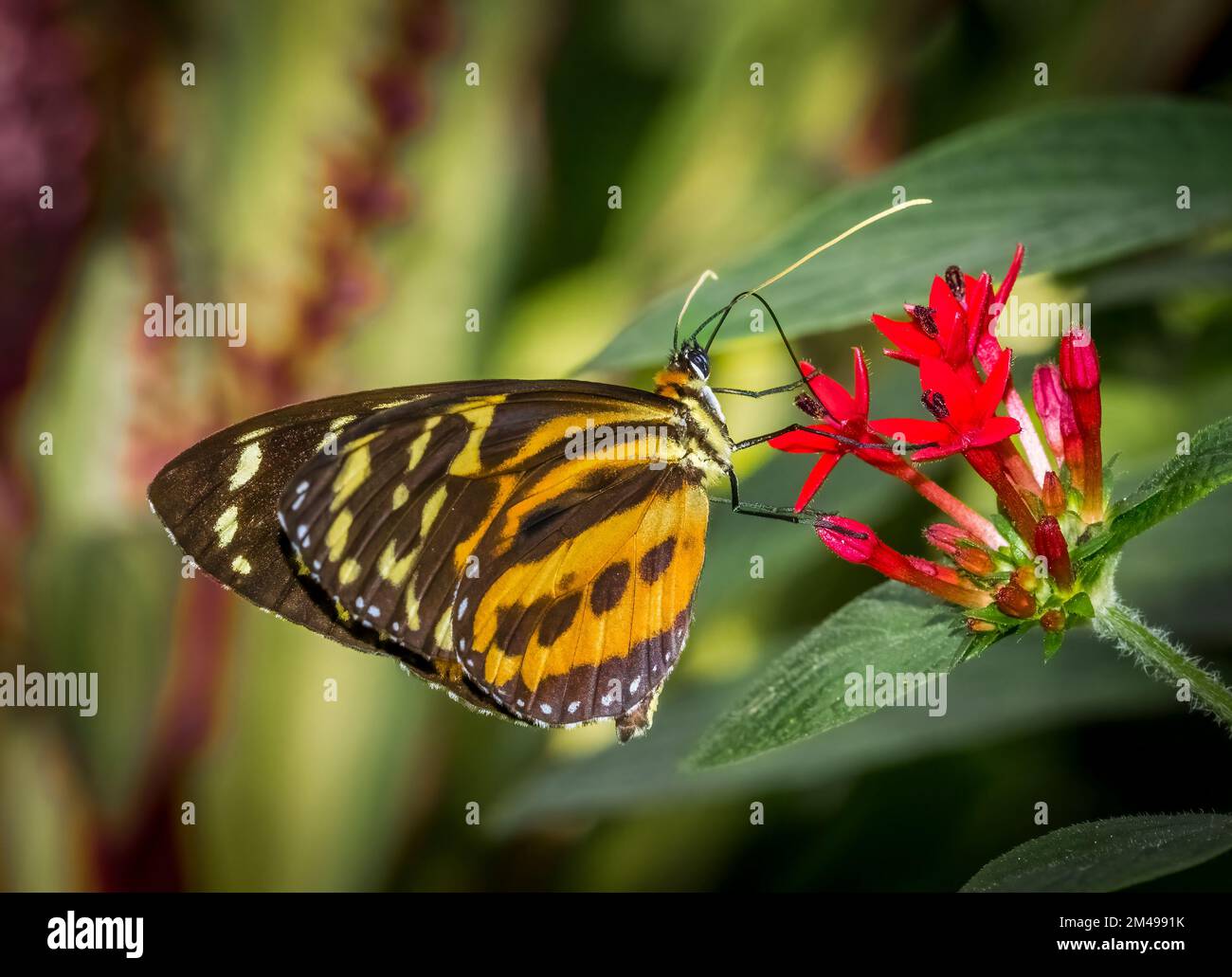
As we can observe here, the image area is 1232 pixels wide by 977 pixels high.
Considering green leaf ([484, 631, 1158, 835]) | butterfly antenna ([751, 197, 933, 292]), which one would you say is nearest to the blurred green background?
green leaf ([484, 631, 1158, 835])

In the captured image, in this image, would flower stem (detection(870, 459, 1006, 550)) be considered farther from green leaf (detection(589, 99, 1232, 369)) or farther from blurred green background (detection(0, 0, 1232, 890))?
blurred green background (detection(0, 0, 1232, 890))

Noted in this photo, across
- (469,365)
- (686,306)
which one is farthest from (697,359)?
(469,365)

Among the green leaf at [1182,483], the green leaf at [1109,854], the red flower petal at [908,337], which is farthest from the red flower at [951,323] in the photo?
the green leaf at [1109,854]

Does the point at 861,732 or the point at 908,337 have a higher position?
the point at 908,337

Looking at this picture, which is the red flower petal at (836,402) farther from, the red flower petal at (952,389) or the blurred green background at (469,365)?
the blurred green background at (469,365)

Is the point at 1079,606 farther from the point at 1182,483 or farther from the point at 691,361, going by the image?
the point at 691,361
